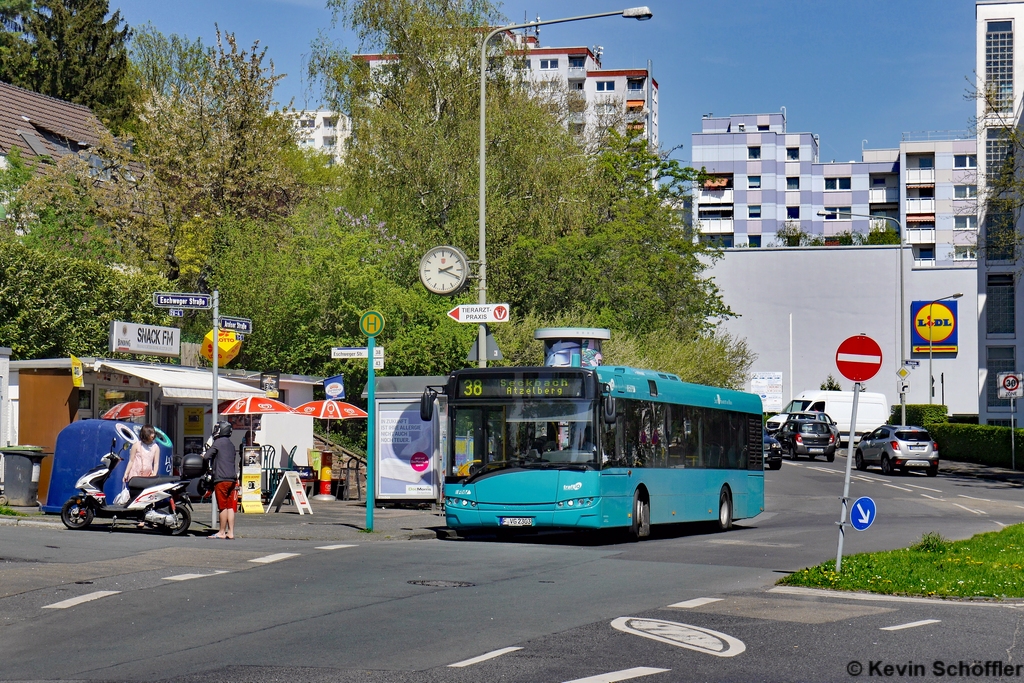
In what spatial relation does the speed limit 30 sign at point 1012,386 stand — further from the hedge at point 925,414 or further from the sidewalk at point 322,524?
the sidewalk at point 322,524

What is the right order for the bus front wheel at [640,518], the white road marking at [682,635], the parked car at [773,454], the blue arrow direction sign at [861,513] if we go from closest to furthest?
the white road marking at [682,635], the blue arrow direction sign at [861,513], the bus front wheel at [640,518], the parked car at [773,454]

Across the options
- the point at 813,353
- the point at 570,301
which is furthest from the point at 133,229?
the point at 813,353

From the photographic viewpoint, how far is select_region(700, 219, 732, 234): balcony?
12194cm

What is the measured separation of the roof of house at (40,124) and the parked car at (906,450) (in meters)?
32.1

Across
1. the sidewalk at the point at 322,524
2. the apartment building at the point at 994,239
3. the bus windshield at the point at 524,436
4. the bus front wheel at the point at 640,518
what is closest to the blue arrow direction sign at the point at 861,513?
the bus windshield at the point at 524,436

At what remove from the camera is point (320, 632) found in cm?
1030

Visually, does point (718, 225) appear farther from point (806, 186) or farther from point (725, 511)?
point (725, 511)

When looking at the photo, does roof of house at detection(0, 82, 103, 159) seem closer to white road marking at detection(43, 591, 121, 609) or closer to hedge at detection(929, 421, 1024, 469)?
hedge at detection(929, 421, 1024, 469)

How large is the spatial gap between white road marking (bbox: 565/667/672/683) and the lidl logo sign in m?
71.4

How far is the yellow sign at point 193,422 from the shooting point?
30219 millimetres

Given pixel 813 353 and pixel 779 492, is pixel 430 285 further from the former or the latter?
pixel 813 353

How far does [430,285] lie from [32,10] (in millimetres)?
45434
